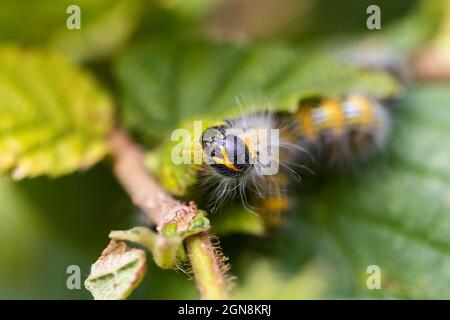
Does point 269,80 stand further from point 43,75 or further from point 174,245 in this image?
point 174,245

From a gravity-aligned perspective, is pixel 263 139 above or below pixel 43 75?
below

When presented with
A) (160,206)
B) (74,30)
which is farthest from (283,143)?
(74,30)

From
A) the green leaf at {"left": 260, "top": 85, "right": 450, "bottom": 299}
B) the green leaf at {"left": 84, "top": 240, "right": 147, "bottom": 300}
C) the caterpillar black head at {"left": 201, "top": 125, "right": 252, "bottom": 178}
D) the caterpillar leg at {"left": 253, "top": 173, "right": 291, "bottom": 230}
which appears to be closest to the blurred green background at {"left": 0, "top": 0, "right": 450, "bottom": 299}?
the green leaf at {"left": 260, "top": 85, "right": 450, "bottom": 299}

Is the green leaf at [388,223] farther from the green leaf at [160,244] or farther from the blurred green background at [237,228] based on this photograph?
the green leaf at [160,244]

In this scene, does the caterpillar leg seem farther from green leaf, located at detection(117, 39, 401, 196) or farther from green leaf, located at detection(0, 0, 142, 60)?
green leaf, located at detection(0, 0, 142, 60)

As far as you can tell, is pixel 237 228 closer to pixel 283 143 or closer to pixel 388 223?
pixel 283 143

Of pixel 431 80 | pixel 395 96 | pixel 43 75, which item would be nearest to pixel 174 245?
pixel 43 75
